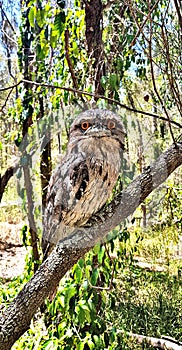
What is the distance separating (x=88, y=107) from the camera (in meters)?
1.24

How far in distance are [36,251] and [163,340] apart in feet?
2.80

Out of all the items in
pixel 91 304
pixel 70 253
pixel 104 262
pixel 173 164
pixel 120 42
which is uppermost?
pixel 120 42

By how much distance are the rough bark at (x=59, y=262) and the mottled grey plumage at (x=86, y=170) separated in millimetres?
140

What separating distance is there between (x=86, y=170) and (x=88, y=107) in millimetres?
315

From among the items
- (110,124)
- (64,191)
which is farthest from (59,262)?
(110,124)

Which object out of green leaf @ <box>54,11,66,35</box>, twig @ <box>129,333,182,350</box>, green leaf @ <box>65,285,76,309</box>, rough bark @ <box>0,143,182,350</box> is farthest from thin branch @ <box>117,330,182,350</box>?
green leaf @ <box>54,11,66,35</box>

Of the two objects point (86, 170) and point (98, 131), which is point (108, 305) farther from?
point (98, 131)

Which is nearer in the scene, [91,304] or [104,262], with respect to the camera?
[91,304]

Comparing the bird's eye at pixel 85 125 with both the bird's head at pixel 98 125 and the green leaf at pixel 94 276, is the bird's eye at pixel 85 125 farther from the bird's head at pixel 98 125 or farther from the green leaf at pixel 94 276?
the green leaf at pixel 94 276

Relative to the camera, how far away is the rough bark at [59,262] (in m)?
0.86

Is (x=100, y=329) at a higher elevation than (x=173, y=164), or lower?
lower

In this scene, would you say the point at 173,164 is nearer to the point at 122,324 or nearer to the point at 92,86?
the point at 92,86

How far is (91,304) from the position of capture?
133cm

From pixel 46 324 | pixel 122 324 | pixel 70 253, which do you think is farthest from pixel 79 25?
pixel 122 324
